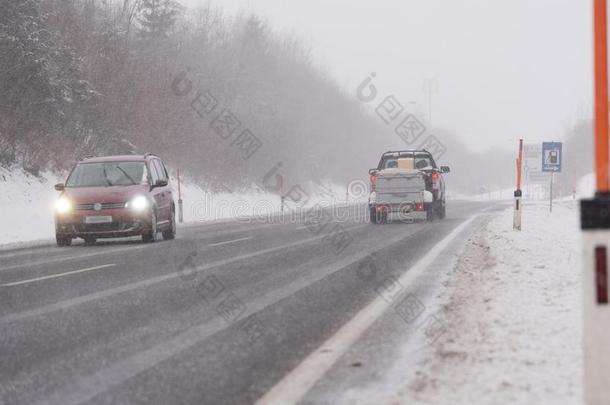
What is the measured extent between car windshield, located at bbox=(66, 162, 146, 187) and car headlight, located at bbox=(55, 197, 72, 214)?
0.80 meters

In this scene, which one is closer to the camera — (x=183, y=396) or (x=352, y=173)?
(x=183, y=396)

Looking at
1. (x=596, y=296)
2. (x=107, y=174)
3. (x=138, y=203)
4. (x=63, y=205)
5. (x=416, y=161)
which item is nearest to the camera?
(x=596, y=296)

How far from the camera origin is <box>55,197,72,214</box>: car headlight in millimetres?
13797

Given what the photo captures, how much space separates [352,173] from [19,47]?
1791 inches

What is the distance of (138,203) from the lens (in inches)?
552

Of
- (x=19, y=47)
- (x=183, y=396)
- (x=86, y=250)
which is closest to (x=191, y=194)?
(x=19, y=47)

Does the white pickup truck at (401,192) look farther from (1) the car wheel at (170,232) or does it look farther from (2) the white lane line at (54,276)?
(2) the white lane line at (54,276)

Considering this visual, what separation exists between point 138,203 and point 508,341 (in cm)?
1042

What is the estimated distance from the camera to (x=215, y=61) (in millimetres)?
50375

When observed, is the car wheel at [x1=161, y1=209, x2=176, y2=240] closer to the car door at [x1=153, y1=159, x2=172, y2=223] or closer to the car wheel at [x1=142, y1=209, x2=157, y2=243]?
the car door at [x1=153, y1=159, x2=172, y2=223]

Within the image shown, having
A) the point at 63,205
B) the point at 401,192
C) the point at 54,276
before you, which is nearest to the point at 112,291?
the point at 54,276

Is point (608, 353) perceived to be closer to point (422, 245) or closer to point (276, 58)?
point (422, 245)

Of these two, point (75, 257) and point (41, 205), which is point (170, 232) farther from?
point (41, 205)

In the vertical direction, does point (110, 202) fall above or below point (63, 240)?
above
